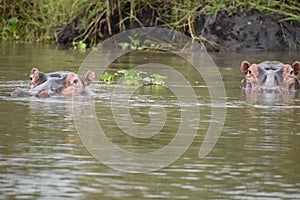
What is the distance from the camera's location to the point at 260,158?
5.28 m

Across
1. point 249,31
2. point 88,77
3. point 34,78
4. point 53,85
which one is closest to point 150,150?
point 53,85

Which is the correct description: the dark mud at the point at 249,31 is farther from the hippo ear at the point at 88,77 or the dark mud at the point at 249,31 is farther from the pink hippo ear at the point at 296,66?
the hippo ear at the point at 88,77

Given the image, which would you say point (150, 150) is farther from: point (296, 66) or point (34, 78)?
point (296, 66)

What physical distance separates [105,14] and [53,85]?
9015 millimetres

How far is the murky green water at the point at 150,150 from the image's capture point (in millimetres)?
4363

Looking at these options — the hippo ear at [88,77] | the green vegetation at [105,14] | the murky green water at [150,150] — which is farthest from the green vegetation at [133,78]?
the green vegetation at [105,14]

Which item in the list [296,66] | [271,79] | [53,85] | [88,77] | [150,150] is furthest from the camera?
[296,66]

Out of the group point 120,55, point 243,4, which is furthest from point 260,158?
point 243,4

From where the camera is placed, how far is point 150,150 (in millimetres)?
5473

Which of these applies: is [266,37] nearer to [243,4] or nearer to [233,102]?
[243,4]

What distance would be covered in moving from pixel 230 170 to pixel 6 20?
15277 mm

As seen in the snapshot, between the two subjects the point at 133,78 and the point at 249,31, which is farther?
the point at 249,31

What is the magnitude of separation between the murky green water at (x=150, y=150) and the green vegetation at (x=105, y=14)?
23.4ft

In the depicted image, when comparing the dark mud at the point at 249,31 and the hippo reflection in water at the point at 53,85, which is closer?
the hippo reflection in water at the point at 53,85
